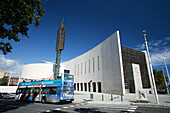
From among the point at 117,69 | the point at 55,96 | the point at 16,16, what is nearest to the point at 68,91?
the point at 55,96

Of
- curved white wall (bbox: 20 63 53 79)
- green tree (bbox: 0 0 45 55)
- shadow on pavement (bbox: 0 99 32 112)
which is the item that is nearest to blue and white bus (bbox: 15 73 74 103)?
shadow on pavement (bbox: 0 99 32 112)

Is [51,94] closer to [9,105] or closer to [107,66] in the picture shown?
[9,105]

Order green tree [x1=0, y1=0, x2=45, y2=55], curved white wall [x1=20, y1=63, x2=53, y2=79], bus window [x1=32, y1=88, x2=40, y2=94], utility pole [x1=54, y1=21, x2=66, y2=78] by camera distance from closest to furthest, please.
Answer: green tree [x1=0, y1=0, x2=45, y2=55] < bus window [x1=32, y1=88, x2=40, y2=94] < utility pole [x1=54, y1=21, x2=66, y2=78] < curved white wall [x1=20, y1=63, x2=53, y2=79]

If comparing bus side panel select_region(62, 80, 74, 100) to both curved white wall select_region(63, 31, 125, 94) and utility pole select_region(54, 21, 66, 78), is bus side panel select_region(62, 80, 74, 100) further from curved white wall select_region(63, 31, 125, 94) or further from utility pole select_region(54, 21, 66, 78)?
utility pole select_region(54, 21, 66, 78)

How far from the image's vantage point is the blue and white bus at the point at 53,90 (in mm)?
12930

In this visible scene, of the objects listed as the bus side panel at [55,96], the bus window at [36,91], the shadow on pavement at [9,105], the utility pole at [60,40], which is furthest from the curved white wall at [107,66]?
the shadow on pavement at [9,105]

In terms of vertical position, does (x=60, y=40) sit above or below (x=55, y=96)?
above

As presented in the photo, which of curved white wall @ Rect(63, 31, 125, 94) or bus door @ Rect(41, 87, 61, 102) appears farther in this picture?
curved white wall @ Rect(63, 31, 125, 94)

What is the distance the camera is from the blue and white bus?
42.4 feet

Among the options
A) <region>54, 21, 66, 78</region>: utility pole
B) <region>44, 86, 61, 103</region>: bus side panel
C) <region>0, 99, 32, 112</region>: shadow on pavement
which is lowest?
<region>0, 99, 32, 112</region>: shadow on pavement

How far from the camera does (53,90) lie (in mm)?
13367

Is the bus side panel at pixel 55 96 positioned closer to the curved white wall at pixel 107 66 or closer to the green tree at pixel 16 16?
the green tree at pixel 16 16

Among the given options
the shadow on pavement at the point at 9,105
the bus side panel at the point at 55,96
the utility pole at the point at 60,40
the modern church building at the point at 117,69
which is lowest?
the shadow on pavement at the point at 9,105

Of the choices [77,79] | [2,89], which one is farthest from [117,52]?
[2,89]
